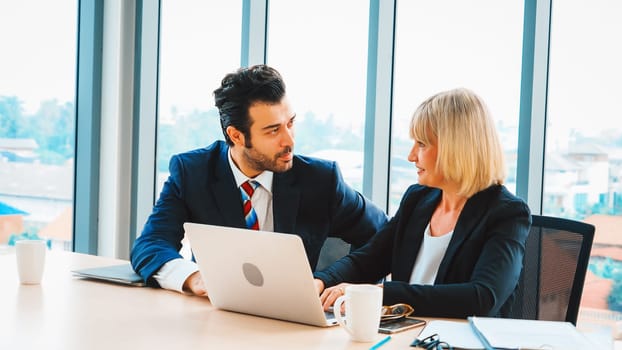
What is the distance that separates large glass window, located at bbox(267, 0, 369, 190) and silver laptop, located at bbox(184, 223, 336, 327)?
1.82 meters

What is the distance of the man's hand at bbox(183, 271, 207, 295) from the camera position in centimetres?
187

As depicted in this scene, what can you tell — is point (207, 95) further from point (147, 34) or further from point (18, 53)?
point (18, 53)

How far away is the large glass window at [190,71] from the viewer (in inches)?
151

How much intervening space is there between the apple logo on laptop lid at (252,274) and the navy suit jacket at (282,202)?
70cm

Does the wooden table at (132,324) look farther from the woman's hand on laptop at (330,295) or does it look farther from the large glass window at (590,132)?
the large glass window at (590,132)

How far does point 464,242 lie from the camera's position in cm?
190

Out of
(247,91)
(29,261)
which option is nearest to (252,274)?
(29,261)

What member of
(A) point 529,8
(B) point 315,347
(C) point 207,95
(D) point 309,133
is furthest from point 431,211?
(C) point 207,95

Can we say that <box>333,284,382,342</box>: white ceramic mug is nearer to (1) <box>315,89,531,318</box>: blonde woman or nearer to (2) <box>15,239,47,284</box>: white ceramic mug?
(1) <box>315,89,531,318</box>: blonde woman

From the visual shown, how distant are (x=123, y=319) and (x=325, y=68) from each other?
213cm

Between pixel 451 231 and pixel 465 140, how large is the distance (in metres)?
0.26

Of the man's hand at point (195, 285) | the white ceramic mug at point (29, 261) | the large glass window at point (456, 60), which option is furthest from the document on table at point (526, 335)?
the large glass window at point (456, 60)

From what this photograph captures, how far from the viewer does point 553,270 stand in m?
1.92

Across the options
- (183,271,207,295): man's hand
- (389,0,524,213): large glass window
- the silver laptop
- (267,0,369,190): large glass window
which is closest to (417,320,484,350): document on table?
the silver laptop
